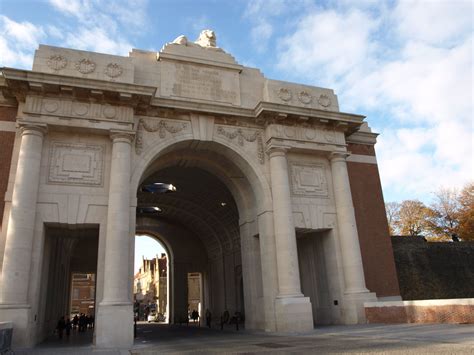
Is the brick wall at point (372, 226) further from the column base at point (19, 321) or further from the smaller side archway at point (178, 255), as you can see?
the smaller side archway at point (178, 255)

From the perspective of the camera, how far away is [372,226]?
23.2 meters

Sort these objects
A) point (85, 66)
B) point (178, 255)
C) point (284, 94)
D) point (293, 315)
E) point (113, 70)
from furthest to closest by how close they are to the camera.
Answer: point (178, 255) → point (284, 94) → point (113, 70) → point (85, 66) → point (293, 315)

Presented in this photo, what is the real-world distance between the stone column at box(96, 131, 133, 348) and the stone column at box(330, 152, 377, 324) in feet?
34.4

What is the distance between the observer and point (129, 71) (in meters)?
19.7

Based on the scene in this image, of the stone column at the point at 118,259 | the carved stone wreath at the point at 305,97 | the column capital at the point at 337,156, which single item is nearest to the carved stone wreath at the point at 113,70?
the stone column at the point at 118,259

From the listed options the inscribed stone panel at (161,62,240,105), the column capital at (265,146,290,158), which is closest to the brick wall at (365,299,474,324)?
the column capital at (265,146,290,158)

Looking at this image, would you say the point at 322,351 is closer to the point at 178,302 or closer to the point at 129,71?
the point at 129,71

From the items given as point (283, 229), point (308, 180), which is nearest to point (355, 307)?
point (283, 229)

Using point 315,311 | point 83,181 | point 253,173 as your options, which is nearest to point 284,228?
point 253,173

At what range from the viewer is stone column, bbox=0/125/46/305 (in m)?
15.1

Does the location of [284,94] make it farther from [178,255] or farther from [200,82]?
[178,255]

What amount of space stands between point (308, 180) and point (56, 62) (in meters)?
13.8

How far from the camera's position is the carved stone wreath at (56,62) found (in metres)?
18.7

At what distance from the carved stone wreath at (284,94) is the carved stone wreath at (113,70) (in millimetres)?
8538
